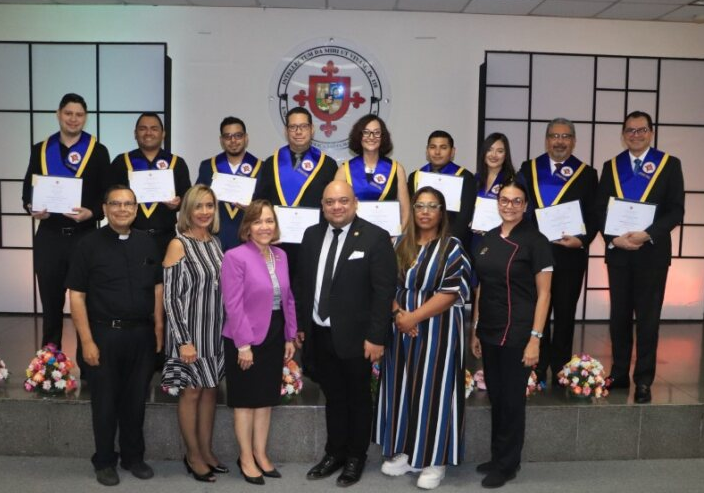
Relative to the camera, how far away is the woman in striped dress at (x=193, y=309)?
306 centimetres

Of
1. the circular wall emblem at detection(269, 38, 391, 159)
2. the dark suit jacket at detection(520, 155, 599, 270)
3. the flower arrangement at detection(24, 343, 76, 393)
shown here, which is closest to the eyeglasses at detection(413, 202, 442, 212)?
the dark suit jacket at detection(520, 155, 599, 270)

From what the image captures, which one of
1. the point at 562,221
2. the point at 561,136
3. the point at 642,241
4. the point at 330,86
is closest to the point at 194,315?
the point at 562,221

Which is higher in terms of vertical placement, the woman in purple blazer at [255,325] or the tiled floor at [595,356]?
the woman in purple blazer at [255,325]

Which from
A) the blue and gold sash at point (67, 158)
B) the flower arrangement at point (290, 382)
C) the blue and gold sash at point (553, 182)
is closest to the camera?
the flower arrangement at point (290, 382)

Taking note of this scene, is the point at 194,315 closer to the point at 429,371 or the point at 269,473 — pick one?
the point at 269,473

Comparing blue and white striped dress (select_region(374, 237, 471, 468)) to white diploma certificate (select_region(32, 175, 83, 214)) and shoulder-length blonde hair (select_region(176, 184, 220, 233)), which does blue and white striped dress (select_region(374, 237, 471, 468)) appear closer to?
shoulder-length blonde hair (select_region(176, 184, 220, 233))

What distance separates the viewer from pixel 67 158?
3.86m

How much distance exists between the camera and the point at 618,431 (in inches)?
144

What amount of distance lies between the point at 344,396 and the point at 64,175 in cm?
208

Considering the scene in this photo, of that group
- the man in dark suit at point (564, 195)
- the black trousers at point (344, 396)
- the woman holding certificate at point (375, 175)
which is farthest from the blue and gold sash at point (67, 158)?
the man in dark suit at point (564, 195)

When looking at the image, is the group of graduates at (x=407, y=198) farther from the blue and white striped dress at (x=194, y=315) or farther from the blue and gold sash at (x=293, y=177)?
the blue and white striped dress at (x=194, y=315)

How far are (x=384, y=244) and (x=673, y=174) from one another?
1.87 metres

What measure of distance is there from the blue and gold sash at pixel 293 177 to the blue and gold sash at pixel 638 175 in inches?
68.3

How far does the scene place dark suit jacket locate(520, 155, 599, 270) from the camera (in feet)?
12.9
